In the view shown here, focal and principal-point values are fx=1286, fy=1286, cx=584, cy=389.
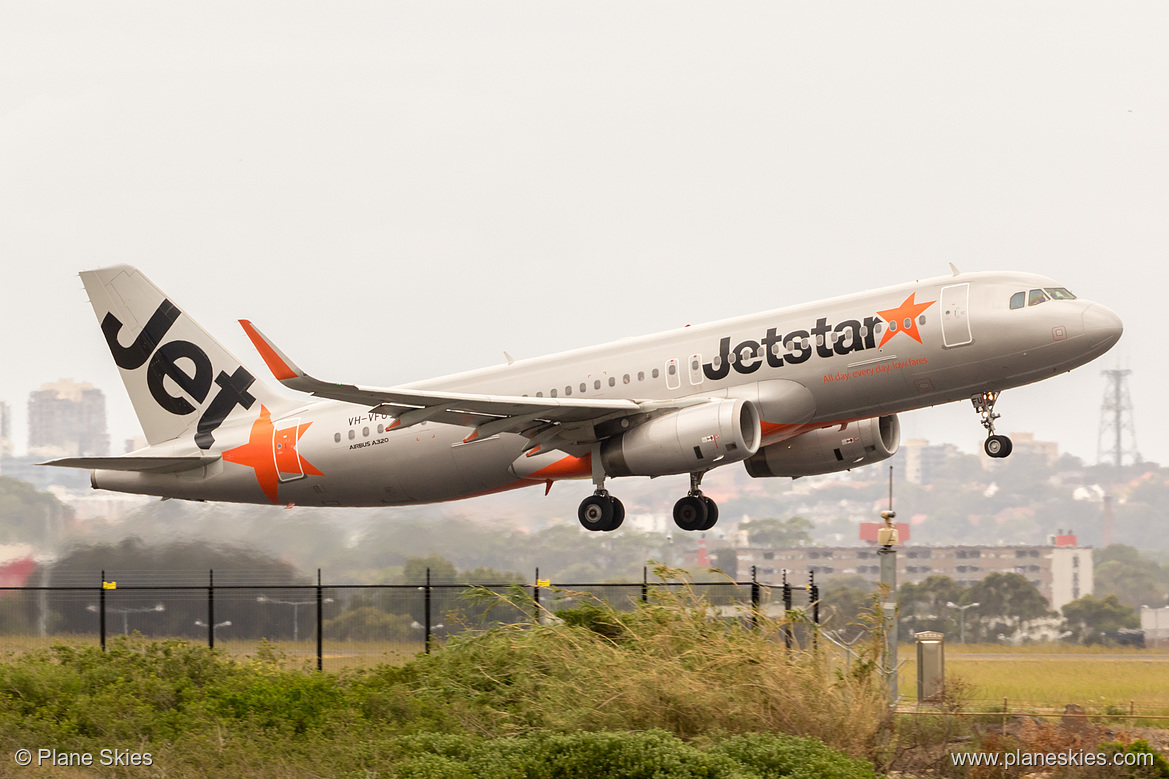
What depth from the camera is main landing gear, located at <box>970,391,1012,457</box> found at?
25703 millimetres

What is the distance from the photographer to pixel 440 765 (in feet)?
46.3

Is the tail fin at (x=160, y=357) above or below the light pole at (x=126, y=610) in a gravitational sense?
above

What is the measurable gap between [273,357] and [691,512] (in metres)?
11.1

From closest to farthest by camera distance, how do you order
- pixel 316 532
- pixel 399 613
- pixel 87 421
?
pixel 399 613, pixel 316 532, pixel 87 421

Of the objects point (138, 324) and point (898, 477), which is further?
point (898, 477)

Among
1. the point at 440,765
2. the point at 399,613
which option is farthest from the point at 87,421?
the point at 440,765

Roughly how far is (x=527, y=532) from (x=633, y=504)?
12.1 metres

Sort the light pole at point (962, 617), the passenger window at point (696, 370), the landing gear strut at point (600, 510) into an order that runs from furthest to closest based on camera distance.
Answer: the light pole at point (962, 617), the landing gear strut at point (600, 510), the passenger window at point (696, 370)

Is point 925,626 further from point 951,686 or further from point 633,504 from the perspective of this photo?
point 951,686

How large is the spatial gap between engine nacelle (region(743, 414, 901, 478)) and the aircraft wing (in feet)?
15.8

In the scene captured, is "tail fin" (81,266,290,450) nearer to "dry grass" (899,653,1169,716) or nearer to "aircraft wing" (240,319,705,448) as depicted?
"aircraft wing" (240,319,705,448)

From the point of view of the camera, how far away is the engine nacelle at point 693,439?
82.3ft

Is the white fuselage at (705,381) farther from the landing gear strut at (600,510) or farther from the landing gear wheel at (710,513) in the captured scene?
Result: the landing gear wheel at (710,513)

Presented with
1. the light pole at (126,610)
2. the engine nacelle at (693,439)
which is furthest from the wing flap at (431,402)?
the light pole at (126,610)
